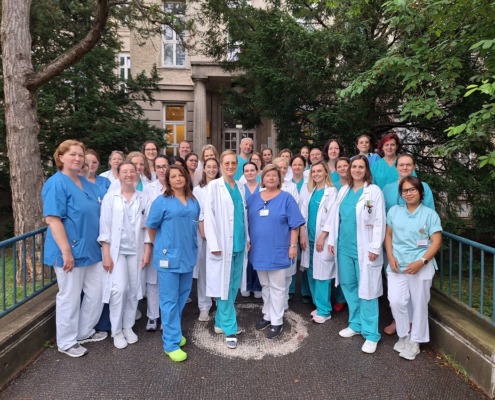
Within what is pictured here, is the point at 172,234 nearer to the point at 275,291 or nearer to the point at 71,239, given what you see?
the point at 71,239

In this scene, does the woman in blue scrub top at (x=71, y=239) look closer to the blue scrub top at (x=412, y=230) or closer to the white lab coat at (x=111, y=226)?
the white lab coat at (x=111, y=226)

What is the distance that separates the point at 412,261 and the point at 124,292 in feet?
9.64

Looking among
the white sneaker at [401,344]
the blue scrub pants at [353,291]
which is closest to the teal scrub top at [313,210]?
the blue scrub pants at [353,291]

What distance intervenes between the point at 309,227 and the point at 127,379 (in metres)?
2.67

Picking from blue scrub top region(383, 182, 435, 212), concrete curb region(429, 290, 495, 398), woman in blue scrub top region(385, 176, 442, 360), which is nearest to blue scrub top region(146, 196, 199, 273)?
woman in blue scrub top region(385, 176, 442, 360)

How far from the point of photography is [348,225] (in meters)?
4.08

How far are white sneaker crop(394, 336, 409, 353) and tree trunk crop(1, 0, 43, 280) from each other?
514 centimetres

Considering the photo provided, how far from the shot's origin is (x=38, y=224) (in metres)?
5.49

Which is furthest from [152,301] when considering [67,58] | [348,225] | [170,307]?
[67,58]

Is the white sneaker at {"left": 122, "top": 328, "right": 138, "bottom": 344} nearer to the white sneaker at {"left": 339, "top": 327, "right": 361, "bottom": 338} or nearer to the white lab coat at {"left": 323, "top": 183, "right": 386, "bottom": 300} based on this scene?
the white sneaker at {"left": 339, "top": 327, "right": 361, "bottom": 338}

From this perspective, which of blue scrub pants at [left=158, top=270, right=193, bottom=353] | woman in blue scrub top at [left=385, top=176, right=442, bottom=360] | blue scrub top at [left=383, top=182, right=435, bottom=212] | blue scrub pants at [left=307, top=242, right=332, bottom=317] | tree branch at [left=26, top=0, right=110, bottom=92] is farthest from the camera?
tree branch at [left=26, top=0, right=110, bottom=92]

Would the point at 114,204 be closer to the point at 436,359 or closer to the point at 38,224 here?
the point at 38,224

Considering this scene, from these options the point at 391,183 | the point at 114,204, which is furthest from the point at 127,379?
the point at 391,183

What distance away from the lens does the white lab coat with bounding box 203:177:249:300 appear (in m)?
3.83
